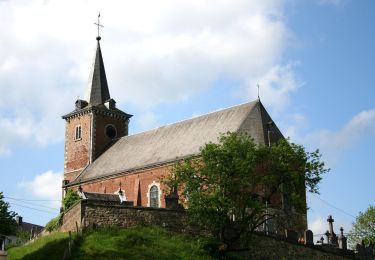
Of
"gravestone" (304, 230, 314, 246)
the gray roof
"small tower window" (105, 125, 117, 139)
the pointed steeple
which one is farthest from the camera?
the pointed steeple

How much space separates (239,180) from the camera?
1180 inches

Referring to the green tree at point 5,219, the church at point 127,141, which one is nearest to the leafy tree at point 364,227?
the church at point 127,141

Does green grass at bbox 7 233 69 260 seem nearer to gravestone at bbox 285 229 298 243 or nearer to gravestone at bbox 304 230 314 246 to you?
gravestone at bbox 285 229 298 243

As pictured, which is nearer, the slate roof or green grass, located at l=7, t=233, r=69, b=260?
green grass, located at l=7, t=233, r=69, b=260

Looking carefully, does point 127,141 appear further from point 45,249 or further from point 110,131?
point 45,249

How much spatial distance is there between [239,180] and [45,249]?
10135mm

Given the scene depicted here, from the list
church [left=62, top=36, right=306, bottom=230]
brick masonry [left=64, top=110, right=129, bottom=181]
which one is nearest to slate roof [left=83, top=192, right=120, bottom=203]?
church [left=62, top=36, right=306, bottom=230]

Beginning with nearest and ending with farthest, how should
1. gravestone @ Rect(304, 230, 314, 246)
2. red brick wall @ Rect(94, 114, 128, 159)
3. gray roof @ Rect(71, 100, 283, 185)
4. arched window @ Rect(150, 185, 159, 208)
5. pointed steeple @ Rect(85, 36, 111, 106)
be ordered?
gravestone @ Rect(304, 230, 314, 246), gray roof @ Rect(71, 100, 283, 185), arched window @ Rect(150, 185, 159, 208), red brick wall @ Rect(94, 114, 128, 159), pointed steeple @ Rect(85, 36, 111, 106)

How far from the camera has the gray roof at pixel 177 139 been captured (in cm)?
4300

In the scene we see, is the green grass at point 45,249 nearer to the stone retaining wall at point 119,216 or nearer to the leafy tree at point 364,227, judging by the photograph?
the stone retaining wall at point 119,216

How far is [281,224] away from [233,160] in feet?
37.2

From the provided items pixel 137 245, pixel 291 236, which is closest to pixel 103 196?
pixel 291 236

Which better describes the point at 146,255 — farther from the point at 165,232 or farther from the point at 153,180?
the point at 153,180

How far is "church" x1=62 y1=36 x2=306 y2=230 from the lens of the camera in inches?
1737
